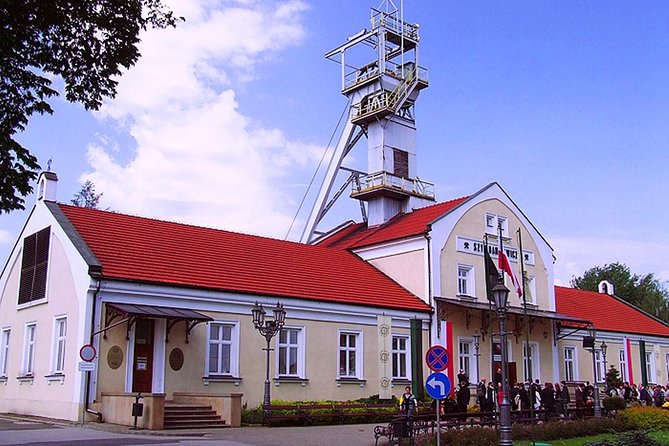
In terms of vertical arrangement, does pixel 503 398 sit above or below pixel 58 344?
below

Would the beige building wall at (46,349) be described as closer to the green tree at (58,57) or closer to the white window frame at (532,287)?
the green tree at (58,57)

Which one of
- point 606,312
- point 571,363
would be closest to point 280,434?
point 571,363

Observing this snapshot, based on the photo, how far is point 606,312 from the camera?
46.2 metres

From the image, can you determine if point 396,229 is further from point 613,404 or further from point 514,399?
point 613,404

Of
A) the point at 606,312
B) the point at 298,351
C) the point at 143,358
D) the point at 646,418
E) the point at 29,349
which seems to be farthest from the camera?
the point at 606,312

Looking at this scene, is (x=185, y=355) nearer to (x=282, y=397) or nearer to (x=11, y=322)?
(x=282, y=397)

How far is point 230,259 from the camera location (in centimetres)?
2939

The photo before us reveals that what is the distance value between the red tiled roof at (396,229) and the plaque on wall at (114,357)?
14746mm

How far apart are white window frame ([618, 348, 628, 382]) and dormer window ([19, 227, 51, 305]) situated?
3146cm

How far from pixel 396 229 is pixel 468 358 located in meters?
6.93

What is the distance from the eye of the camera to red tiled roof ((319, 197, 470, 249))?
34750 millimetres

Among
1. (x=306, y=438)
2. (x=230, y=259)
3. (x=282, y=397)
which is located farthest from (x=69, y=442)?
(x=230, y=259)

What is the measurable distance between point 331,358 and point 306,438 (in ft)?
32.8

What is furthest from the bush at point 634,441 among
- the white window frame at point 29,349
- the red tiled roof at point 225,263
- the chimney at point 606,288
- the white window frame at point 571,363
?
the chimney at point 606,288
